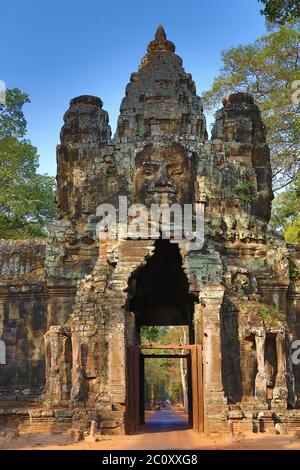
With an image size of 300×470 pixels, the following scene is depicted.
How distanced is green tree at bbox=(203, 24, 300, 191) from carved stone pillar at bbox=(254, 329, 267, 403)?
38.7 feet

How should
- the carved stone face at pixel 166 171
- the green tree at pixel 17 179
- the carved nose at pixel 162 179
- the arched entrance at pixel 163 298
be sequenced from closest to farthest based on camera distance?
the carved nose at pixel 162 179, the carved stone face at pixel 166 171, the arched entrance at pixel 163 298, the green tree at pixel 17 179

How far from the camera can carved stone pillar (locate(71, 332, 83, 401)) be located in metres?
13.5

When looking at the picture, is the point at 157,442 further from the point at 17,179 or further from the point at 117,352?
the point at 17,179

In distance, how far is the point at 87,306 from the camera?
46.5 ft

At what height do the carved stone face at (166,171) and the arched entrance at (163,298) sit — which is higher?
the carved stone face at (166,171)

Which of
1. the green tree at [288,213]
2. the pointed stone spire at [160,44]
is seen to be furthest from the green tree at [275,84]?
the pointed stone spire at [160,44]

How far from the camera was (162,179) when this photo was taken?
53.2 feet

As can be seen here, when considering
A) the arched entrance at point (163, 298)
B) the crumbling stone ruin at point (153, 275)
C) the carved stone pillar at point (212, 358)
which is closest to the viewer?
the carved stone pillar at point (212, 358)

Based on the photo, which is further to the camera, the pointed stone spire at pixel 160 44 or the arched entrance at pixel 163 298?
the pointed stone spire at pixel 160 44

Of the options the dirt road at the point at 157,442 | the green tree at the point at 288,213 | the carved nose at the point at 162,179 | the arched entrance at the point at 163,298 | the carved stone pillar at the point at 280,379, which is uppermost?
the green tree at the point at 288,213

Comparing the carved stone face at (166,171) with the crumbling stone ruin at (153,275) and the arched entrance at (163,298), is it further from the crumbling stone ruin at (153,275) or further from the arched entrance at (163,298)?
the arched entrance at (163,298)

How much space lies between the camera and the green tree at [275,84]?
25.1 m

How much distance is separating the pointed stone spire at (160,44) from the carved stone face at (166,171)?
3.60 metres
